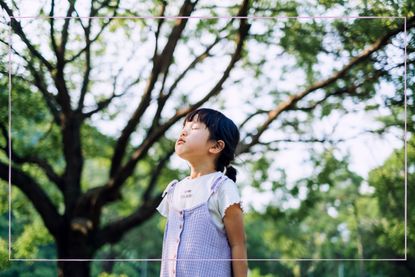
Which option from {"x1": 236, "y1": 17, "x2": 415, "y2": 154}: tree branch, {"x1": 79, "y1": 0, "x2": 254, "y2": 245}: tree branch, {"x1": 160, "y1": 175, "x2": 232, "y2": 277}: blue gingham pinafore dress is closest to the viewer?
{"x1": 160, "y1": 175, "x2": 232, "y2": 277}: blue gingham pinafore dress

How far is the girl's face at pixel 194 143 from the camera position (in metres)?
1.43

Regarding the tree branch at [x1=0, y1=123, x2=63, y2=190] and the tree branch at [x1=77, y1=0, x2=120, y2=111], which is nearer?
the tree branch at [x1=77, y1=0, x2=120, y2=111]

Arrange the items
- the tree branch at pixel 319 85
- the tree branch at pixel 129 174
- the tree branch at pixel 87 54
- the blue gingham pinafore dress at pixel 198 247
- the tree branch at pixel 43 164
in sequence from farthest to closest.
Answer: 1. the tree branch at pixel 43 164
2. the tree branch at pixel 129 174
3. the tree branch at pixel 87 54
4. the tree branch at pixel 319 85
5. the blue gingham pinafore dress at pixel 198 247

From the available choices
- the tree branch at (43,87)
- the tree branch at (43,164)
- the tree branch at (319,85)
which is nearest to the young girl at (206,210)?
the tree branch at (43,87)

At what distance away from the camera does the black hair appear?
1444 mm

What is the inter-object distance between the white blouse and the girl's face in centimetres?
4

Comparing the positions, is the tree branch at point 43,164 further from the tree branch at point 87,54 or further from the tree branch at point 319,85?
the tree branch at point 319,85

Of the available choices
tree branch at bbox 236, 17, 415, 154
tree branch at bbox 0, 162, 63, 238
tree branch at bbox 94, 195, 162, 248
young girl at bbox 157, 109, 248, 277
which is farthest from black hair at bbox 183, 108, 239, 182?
tree branch at bbox 94, 195, 162, 248

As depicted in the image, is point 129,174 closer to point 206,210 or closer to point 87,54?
point 87,54

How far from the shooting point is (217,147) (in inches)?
57.1

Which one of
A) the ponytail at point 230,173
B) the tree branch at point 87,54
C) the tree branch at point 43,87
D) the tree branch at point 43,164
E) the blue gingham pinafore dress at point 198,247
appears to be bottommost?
the blue gingham pinafore dress at point 198,247

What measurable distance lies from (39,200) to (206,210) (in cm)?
180

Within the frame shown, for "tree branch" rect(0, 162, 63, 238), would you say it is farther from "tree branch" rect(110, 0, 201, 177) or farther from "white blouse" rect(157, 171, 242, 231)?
"white blouse" rect(157, 171, 242, 231)

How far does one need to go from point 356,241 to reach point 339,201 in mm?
391
